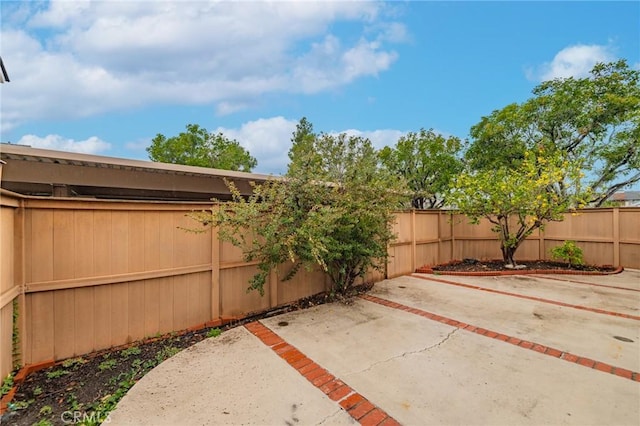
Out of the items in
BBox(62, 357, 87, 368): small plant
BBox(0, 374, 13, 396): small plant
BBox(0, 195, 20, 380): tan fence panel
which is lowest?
BBox(62, 357, 87, 368): small plant

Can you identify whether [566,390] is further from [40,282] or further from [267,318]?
[40,282]

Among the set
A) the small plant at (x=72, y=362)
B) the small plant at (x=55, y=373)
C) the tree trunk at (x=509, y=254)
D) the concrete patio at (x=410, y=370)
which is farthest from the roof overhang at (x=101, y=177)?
the tree trunk at (x=509, y=254)

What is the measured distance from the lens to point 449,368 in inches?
115

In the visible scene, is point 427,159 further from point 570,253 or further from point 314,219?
point 314,219

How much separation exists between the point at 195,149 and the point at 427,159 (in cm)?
1569

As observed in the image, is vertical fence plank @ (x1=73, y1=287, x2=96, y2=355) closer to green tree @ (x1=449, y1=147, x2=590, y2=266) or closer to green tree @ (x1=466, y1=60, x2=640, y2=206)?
green tree @ (x1=449, y1=147, x2=590, y2=266)

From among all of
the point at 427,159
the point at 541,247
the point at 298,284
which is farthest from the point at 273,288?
the point at 427,159

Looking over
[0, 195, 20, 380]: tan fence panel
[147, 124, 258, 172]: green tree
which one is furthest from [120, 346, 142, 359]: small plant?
[147, 124, 258, 172]: green tree

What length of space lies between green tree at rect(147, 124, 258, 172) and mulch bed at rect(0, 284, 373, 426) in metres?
18.2

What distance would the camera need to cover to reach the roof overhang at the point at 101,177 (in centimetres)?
509

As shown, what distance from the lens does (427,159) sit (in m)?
15.3

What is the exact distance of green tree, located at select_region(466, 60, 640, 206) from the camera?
1029 cm

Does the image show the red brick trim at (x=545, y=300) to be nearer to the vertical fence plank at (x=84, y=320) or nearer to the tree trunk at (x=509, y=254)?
the tree trunk at (x=509, y=254)

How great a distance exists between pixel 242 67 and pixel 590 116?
1261cm
